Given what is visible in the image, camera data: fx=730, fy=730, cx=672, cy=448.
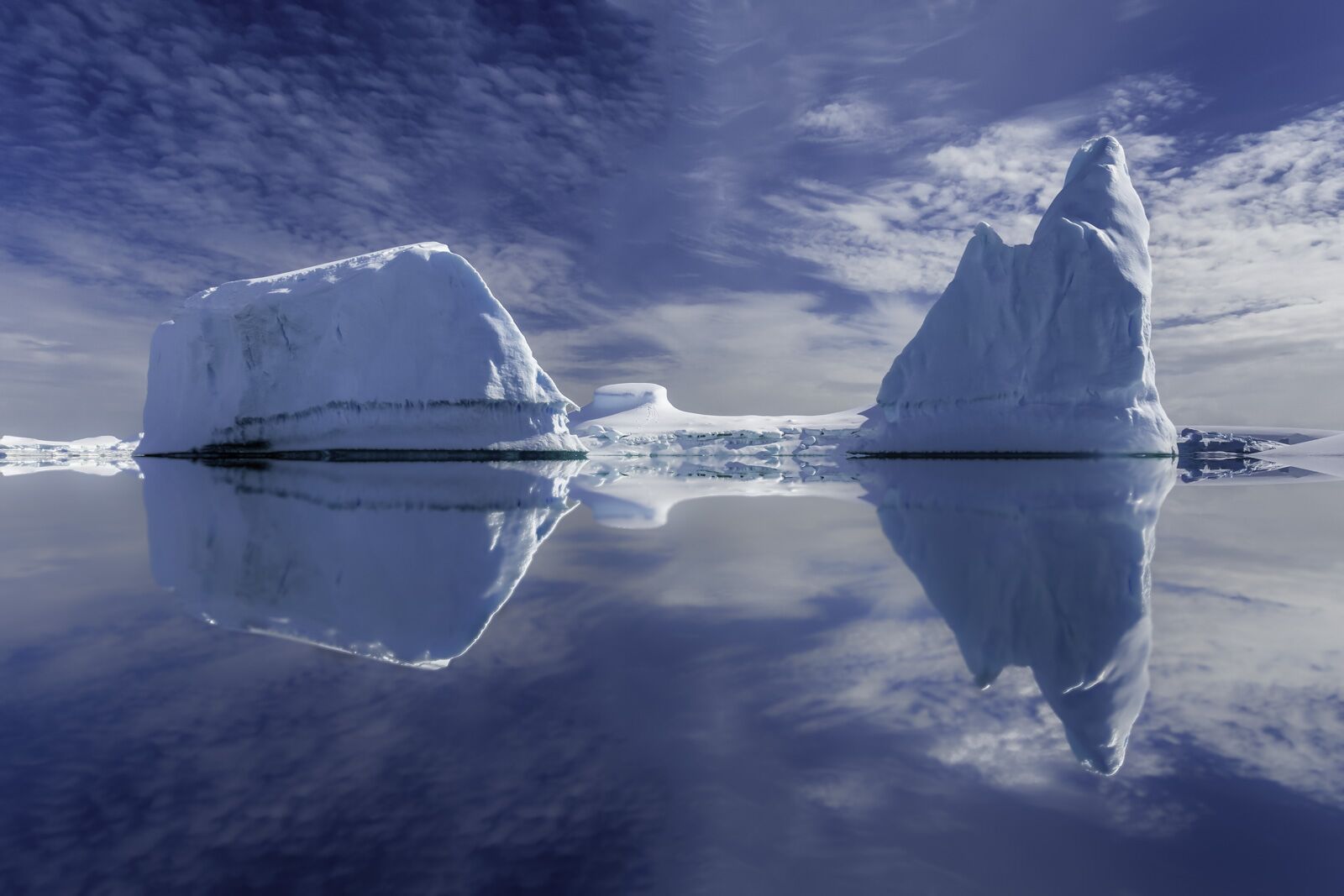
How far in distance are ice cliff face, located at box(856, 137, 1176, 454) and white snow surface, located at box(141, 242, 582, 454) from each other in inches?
428

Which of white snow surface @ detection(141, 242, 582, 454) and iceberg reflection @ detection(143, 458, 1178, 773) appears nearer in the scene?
iceberg reflection @ detection(143, 458, 1178, 773)

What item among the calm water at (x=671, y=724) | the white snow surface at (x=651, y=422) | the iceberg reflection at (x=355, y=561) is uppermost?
the white snow surface at (x=651, y=422)

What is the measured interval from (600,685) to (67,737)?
1167 mm

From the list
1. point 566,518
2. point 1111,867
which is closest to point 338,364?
point 566,518

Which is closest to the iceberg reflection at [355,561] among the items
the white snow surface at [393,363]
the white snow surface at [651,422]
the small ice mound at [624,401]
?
the white snow surface at [393,363]

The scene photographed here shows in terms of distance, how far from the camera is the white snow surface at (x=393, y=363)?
59.4ft

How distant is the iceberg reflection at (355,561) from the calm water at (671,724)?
30mm

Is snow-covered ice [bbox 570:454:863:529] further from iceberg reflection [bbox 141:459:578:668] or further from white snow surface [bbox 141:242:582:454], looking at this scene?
white snow surface [bbox 141:242:582:454]

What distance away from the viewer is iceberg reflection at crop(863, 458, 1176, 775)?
1.82 metres

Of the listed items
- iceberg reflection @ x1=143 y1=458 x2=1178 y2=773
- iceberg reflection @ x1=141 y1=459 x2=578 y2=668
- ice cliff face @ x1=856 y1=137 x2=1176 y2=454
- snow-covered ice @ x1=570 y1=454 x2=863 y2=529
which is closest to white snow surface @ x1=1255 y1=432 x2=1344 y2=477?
ice cliff face @ x1=856 y1=137 x2=1176 y2=454

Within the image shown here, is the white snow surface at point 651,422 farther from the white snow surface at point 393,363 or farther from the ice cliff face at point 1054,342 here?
the white snow surface at point 393,363

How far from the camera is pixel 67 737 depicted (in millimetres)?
1576

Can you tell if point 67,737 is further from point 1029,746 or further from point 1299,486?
point 1299,486

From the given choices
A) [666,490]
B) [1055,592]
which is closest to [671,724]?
[1055,592]
